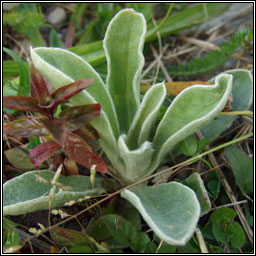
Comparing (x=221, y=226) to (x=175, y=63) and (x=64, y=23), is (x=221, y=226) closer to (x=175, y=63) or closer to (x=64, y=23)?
(x=175, y=63)

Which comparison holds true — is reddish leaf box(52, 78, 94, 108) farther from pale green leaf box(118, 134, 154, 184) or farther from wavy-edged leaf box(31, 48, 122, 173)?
pale green leaf box(118, 134, 154, 184)

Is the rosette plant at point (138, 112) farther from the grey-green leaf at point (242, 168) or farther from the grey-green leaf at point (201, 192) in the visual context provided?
the grey-green leaf at point (242, 168)

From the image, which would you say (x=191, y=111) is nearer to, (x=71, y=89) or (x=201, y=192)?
(x=201, y=192)

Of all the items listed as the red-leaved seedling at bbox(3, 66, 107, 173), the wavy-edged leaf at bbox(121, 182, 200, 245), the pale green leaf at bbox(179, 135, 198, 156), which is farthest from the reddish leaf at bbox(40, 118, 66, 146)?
the pale green leaf at bbox(179, 135, 198, 156)

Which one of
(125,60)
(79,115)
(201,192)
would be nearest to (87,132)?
(79,115)

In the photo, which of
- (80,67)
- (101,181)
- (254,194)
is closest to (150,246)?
(101,181)
